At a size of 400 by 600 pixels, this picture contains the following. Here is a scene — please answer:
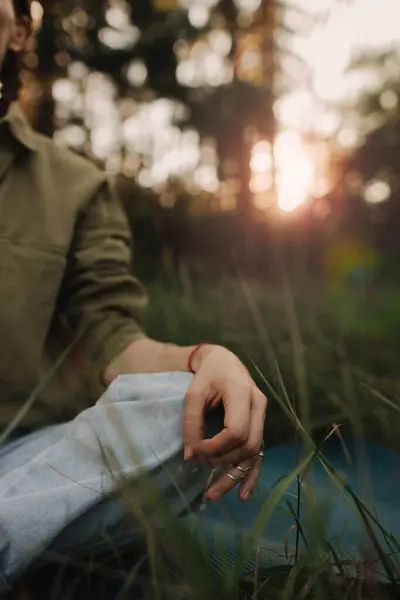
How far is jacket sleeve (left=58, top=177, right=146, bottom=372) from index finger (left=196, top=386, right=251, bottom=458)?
1.48 ft

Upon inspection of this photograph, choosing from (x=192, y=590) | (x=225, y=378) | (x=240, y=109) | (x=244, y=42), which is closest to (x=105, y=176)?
(x=225, y=378)

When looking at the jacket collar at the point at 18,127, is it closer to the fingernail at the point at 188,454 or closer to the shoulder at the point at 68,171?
the shoulder at the point at 68,171

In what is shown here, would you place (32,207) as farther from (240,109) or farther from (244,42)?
(244,42)

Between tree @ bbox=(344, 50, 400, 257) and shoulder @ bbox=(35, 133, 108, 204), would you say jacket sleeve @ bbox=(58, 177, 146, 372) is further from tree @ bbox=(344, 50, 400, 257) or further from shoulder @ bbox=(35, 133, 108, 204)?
tree @ bbox=(344, 50, 400, 257)

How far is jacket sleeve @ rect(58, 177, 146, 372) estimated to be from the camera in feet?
4.69

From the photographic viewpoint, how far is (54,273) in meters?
1.42

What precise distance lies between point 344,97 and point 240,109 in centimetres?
1204

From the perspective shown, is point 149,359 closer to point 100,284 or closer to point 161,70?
point 100,284

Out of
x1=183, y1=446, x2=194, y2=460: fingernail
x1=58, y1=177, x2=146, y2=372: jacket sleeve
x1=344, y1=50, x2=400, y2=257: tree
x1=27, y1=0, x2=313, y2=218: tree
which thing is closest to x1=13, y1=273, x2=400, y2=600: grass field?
x1=183, y1=446, x2=194, y2=460: fingernail

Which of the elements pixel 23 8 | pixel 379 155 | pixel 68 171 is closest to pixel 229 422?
pixel 68 171

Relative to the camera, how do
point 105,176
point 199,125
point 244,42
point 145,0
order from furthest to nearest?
point 244,42
point 199,125
point 145,0
point 105,176

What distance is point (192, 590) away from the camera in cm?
72

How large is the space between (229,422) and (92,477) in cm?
22

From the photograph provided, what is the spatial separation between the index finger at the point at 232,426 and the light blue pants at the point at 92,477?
69mm
